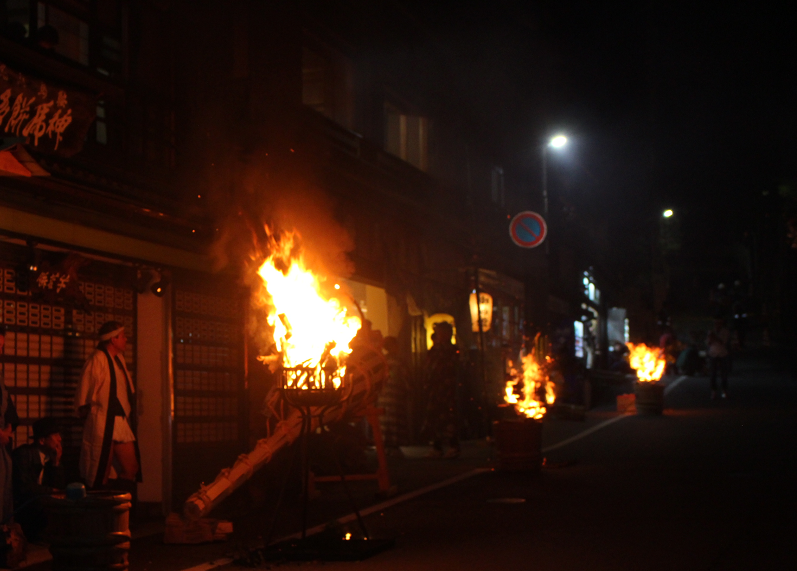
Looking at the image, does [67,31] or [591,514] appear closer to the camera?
[591,514]

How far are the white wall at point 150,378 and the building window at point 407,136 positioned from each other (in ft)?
31.2

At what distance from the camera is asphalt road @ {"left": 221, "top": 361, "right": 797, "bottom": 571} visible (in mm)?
7148

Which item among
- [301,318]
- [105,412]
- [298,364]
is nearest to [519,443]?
[301,318]

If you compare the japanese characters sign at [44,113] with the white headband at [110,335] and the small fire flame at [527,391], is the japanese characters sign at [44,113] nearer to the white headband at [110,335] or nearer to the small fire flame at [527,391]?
the white headband at [110,335]

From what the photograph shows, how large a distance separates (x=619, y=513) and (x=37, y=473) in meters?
5.62

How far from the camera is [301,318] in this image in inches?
338

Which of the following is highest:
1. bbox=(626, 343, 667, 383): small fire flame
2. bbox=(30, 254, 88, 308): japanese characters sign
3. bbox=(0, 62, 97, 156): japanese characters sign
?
bbox=(0, 62, 97, 156): japanese characters sign

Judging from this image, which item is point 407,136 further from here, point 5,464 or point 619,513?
point 5,464

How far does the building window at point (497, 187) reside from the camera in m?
27.6

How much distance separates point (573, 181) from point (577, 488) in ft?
117

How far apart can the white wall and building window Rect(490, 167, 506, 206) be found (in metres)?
17.6

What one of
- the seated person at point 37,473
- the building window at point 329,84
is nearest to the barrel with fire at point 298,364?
the seated person at point 37,473

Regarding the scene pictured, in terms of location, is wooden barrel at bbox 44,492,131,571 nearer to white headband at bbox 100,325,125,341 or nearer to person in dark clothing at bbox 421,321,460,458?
white headband at bbox 100,325,125,341

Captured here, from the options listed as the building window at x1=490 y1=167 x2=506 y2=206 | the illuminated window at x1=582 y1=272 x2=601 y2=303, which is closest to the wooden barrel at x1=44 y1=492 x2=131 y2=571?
the building window at x1=490 y1=167 x2=506 y2=206
